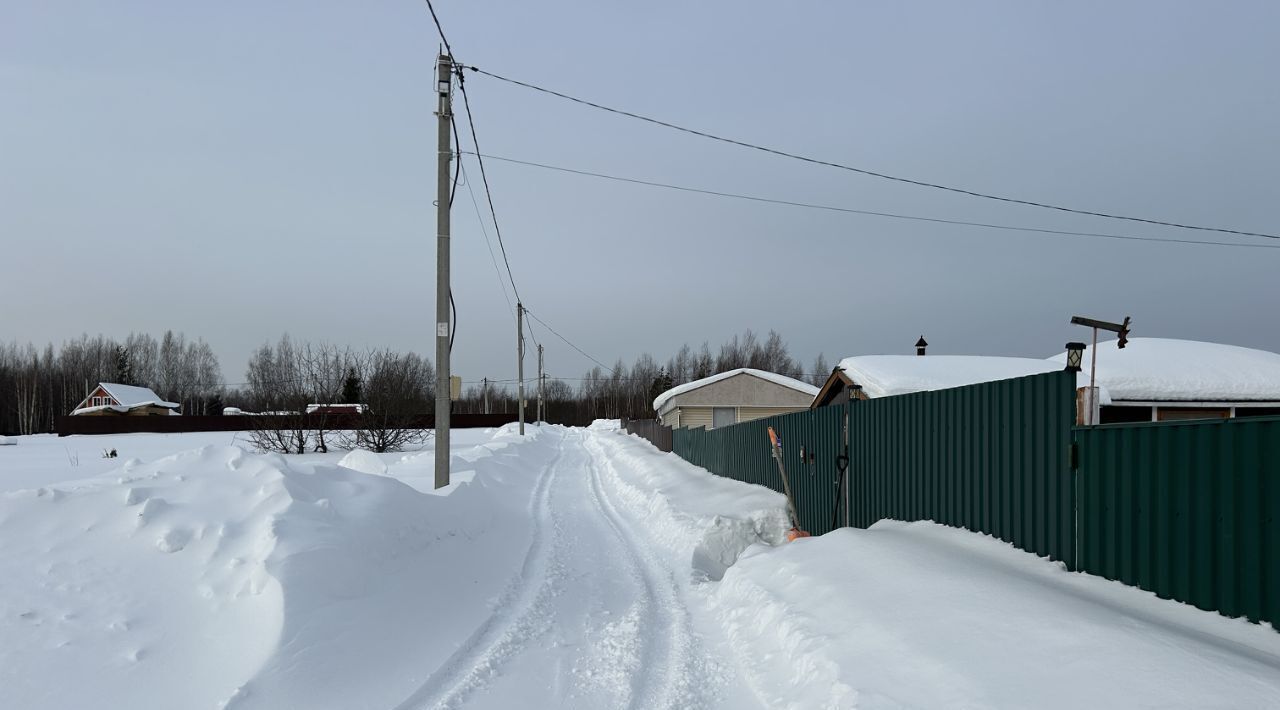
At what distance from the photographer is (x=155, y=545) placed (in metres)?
5.85

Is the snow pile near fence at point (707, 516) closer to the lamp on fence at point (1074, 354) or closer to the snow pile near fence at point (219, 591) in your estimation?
the snow pile near fence at point (219, 591)

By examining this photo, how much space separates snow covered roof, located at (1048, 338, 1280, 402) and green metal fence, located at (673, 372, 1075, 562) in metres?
6.96

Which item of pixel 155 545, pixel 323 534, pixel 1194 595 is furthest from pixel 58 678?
pixel 1194 595

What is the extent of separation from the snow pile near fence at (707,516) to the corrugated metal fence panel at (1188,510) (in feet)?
14.5

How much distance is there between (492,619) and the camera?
263 inches

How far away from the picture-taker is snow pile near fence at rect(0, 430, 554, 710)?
4656 mm

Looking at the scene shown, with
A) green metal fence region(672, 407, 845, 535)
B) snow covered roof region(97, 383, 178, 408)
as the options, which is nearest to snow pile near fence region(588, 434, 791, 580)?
green metal fence region(672, 407, 845, 535)

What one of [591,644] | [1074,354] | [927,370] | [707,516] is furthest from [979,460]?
[927,370]

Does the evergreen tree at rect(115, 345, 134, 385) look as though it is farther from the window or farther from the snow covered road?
the snow covered road

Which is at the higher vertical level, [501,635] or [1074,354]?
[1074,354]

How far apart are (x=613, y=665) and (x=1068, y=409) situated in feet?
12.7

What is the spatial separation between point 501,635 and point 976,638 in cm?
367

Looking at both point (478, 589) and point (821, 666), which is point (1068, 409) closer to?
point (821, 666)

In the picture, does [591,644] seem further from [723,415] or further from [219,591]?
[723,415]
